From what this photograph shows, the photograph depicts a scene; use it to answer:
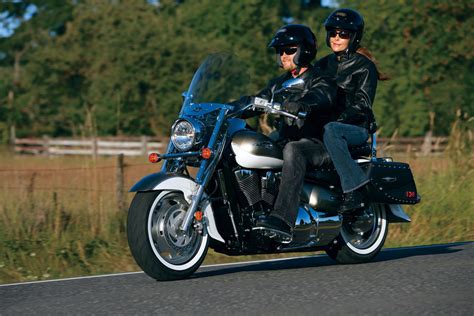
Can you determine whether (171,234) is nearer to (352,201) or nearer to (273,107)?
(273,107)

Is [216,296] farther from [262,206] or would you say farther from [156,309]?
[262,206]

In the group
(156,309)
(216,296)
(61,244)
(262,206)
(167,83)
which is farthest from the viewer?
(167,83)

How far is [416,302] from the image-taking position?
5.85m

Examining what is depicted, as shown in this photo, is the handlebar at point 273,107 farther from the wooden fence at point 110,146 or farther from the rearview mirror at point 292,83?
the wooden fence at point 110,146

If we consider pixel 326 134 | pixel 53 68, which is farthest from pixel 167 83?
pixel 326 134

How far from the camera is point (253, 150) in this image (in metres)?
7.18

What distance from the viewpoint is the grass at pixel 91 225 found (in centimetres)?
941

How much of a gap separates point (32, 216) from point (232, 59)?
421 cm

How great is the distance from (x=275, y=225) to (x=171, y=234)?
0.83 m

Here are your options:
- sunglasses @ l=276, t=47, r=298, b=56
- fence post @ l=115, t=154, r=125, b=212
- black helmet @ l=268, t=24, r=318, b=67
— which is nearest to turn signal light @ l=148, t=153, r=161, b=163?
black helmet @ l=268, t=24, r=318, b=67

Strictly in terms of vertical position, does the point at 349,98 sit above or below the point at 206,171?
above

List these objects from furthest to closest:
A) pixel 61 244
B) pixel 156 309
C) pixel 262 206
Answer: pixel 61 244 < pixel 262 206 < pixel 156 309

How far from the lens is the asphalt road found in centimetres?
569

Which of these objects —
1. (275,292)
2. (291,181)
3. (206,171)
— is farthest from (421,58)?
(275,292)
